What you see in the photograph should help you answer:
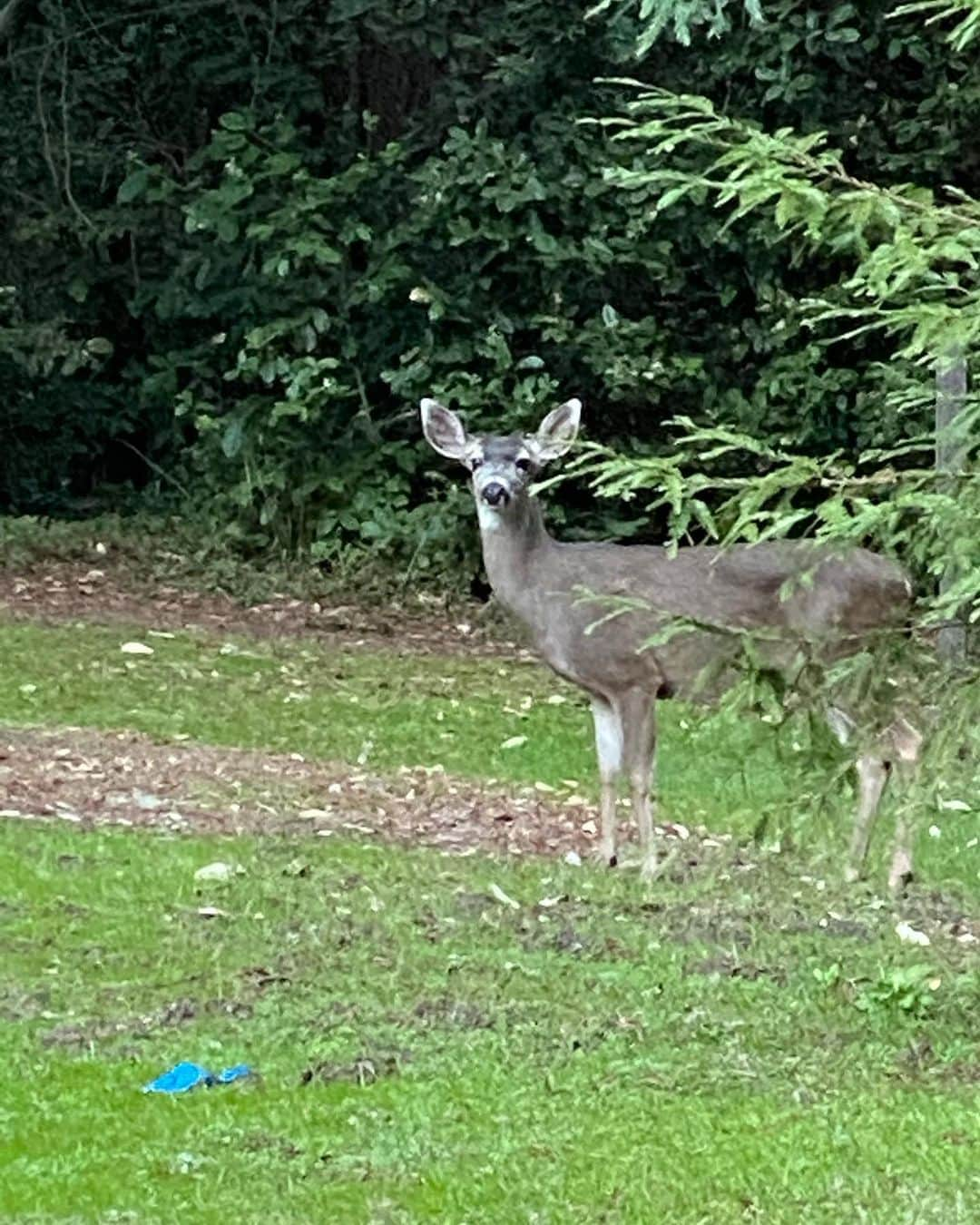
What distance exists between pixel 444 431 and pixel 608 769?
177 cm

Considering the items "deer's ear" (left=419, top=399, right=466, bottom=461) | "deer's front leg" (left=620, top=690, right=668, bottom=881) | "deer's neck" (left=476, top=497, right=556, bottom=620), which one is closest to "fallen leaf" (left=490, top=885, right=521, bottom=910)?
"deer's front leg" (left=620, top=690, right=668, bottom=881)

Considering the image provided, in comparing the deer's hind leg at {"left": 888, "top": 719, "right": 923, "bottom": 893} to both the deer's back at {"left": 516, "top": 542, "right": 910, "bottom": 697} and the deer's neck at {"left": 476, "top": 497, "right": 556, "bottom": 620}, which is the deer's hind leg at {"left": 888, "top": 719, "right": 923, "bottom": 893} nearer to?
the deer's back at {"left": 516, "top": 542, "right": 910, "bottom": 697}

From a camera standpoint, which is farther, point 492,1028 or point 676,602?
point 676,602

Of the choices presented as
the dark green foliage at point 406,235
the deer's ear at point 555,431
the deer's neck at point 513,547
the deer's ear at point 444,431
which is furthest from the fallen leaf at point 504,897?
the dark green foliage at point 406,235

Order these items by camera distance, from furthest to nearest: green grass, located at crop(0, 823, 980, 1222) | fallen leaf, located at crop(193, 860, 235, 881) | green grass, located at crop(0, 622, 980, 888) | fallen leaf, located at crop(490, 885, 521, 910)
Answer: green grass, located at crop(0, 622, 980, 888)
fallen leaf, located at crop(193, 860, 235, 881)
fallen leaf, located at crop(490, 885, 521, 910)
green grass, located at crop(0, 823, 980, 1222)

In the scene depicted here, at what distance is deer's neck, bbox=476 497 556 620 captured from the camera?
37.7 feet

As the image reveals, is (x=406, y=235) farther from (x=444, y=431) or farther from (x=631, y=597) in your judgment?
(x=631, y=597)

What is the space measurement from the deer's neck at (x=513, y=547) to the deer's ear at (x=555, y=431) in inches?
10.9

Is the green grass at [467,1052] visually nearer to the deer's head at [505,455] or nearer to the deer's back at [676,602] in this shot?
the deer's back at [676,602]

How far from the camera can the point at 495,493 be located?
11.4 metres

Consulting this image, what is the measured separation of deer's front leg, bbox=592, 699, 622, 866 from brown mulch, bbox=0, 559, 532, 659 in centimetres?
665

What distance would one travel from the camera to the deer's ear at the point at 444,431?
11.6m

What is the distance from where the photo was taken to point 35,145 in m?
21.6

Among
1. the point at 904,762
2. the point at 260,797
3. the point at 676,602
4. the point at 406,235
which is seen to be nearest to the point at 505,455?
the point at 676,602
